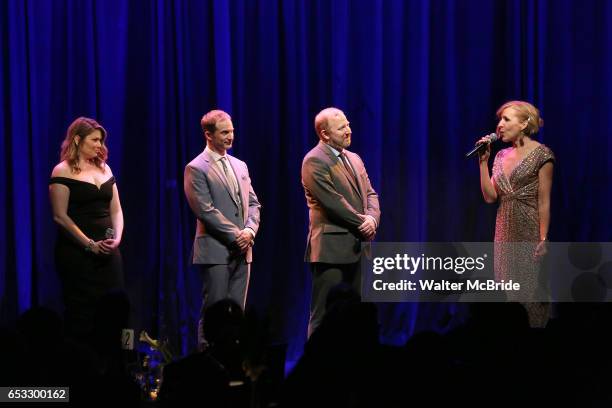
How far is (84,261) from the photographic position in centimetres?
487

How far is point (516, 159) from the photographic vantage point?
5164 millimetres

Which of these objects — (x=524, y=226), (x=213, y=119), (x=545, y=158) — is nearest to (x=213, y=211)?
(x=213, y=119)

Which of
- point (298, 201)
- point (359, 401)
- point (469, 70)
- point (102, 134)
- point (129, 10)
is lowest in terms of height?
point (359, 401)

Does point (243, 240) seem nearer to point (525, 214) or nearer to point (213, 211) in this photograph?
point (213, 211)

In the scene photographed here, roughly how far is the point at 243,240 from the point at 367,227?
0.73 m

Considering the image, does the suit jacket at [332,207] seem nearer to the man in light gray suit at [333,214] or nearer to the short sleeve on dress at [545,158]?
the man in light gray suit at [333,214]

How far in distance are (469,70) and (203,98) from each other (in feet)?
6.71

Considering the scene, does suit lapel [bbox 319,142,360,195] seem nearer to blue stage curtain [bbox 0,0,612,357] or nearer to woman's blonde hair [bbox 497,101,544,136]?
woman's blonde hair [bbox 497,101,544,136]

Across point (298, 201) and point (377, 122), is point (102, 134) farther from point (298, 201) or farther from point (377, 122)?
point (377, 122)

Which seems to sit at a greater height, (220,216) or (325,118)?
(325,118)

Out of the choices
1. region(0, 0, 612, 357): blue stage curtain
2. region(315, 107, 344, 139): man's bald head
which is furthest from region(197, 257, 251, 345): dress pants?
region(0, 0, 612, 357): blue stage curtain

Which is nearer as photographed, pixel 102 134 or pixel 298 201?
pixel 102 134

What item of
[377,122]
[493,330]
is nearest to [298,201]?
[377,122]

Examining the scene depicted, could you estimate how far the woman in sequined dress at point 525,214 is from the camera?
16.7ft
